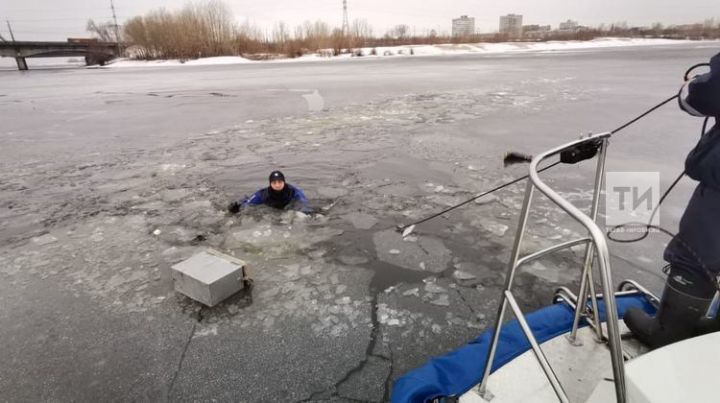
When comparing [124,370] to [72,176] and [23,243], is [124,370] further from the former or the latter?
[72,176]

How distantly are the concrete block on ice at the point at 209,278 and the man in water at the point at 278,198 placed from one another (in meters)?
1.48

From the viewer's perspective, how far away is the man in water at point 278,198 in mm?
4371

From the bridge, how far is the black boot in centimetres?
6161

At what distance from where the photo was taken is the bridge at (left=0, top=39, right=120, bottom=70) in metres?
45.9

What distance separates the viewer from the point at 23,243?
3.76 m

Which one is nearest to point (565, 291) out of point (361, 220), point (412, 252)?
point (412, 252)

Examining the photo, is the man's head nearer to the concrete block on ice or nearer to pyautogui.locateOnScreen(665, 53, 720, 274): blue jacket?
the concrete block on ice

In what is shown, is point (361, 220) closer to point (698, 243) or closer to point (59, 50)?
point (698, 243)

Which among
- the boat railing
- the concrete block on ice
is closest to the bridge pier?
the concrete block on ice

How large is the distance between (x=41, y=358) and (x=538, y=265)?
3.42 meters

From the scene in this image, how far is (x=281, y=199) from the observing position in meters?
4.47

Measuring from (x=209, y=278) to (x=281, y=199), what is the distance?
1.86 meters

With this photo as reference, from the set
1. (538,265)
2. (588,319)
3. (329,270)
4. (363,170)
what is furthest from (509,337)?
(363,170)

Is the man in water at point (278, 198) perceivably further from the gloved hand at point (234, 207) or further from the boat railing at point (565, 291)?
the boat railing at point (565, 291)
